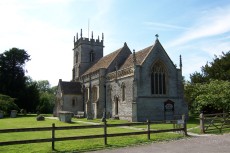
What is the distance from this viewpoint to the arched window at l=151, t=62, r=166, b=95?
34.4 meters

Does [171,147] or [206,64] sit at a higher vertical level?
[206,64]

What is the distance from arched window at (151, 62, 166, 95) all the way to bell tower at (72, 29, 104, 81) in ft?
76.9

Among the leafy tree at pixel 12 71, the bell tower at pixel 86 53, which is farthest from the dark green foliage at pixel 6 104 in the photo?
the bell tower at pixel 86 53

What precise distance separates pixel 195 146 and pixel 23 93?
49.9 meters

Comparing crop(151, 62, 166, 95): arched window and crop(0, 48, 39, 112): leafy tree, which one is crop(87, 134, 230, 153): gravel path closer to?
crop(151, 62, 166, 95): arched window

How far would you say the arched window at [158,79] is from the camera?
3444 centimetres

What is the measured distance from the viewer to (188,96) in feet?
137

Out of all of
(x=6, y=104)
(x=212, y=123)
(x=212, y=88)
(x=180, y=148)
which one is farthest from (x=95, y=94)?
(x=180, y=148)

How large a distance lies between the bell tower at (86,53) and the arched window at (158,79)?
76.9ft

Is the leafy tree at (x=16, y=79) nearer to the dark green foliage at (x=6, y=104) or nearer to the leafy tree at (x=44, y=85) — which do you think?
the dark green foliage at (x=6, y=104)

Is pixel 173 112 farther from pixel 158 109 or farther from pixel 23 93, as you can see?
pixel 23 93

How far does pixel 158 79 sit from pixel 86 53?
82.7ft

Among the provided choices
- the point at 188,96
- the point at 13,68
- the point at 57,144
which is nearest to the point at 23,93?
the point at 13,68

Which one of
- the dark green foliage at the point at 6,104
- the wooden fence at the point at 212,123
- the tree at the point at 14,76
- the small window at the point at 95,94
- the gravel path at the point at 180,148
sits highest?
the tree at the point at 14,76
